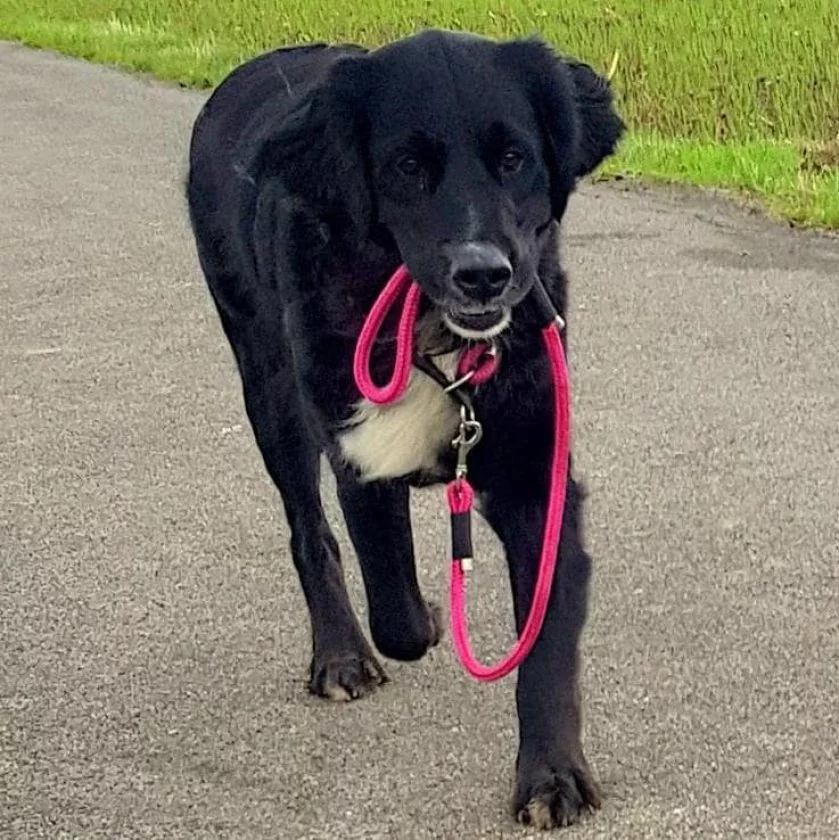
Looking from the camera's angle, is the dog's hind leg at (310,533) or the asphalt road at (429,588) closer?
the asphalt road at (429,588)

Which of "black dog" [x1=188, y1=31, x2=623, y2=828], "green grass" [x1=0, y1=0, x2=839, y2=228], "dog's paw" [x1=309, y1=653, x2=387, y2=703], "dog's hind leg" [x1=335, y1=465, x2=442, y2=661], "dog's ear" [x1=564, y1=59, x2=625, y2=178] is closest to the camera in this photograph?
"black dog" [x1=188, y1=31, x2=623, y2=828]

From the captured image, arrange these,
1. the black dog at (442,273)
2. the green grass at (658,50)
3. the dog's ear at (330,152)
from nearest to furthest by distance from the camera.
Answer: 1. the black dog at (442,273)
2. the dog's ear at (330,152)
3. the green grass at (658,50)

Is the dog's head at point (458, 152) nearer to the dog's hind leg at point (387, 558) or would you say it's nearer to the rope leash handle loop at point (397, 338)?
the rope leash handle loop at point (397, 338)

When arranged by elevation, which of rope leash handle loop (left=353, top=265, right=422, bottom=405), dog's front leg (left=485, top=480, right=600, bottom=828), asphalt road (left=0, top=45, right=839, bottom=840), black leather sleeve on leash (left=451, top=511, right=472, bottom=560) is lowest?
asphalt road (left=0, top=45, right=839, bottom=840)

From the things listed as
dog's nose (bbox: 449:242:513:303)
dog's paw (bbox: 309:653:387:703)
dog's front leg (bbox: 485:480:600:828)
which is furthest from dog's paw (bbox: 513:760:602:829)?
dog's nose (bbox: 449:242:513:303)

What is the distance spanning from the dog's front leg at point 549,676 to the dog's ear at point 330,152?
594 mm

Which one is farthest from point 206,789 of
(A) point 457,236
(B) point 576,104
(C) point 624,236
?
(C) point 624,236

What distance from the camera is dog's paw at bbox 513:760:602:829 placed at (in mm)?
3354

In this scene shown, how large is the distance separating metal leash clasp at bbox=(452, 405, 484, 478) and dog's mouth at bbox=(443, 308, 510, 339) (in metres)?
0.16

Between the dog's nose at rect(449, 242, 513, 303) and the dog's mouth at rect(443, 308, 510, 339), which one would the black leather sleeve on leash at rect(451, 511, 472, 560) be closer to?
the dog's mouth at rect(443, 308, 510, 339)

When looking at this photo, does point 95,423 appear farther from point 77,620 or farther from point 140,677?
point 140,677

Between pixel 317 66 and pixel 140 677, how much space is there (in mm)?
1361

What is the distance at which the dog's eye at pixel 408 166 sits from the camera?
337 centimetres

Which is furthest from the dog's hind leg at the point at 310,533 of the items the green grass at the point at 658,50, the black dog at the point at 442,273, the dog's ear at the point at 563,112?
the green grass at the point at 658,50
